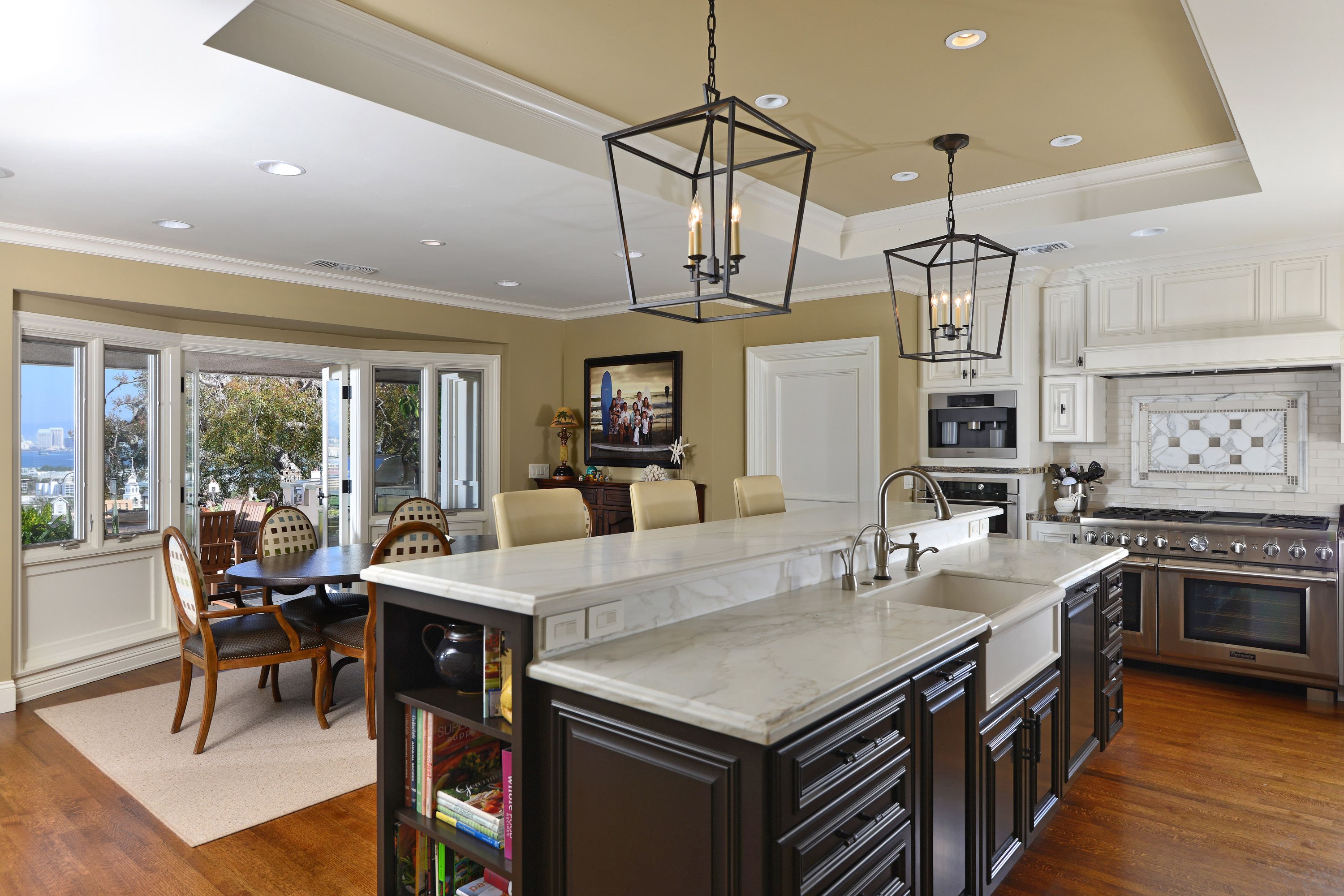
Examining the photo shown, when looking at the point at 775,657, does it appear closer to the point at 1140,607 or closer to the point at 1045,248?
the point at 1045,248

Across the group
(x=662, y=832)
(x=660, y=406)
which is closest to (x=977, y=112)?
(x=662, y=832)

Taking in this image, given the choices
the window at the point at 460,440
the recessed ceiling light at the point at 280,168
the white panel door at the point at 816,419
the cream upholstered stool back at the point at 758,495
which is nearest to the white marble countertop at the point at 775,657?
the cream upholstered stool back at the point at 758,495

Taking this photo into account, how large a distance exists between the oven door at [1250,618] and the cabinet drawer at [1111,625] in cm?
141

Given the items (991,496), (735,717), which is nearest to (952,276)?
(991,496)

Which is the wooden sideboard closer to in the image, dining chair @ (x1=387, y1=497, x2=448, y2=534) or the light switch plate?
dining chair @ (x1=387, y1=497, x2=448, y2=534)

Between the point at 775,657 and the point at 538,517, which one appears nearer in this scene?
the point at 775,657

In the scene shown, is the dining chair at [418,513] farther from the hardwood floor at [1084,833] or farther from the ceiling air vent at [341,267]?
the hardwood floor at [1084,833]

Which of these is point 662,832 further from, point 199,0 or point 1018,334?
point 1018,334

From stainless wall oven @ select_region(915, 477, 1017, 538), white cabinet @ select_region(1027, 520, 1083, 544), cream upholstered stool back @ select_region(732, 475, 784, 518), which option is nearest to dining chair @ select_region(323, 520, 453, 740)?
cream upholstered stool back @ select_region(732, 475, 784, 518)

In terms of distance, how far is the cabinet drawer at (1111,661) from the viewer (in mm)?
3295

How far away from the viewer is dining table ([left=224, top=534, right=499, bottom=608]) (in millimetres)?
3891

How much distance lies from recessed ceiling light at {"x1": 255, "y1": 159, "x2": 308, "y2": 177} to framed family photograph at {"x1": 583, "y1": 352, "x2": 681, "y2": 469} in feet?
11.8

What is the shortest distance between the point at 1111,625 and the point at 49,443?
5604 mm

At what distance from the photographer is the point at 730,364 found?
6.40m
